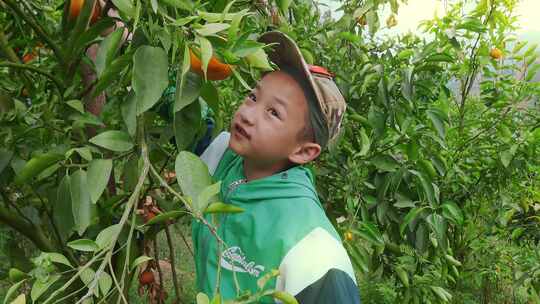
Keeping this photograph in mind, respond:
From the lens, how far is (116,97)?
4.42 ft

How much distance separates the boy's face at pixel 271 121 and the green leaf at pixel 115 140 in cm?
29

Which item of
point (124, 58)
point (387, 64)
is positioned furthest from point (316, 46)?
point (124, 58)

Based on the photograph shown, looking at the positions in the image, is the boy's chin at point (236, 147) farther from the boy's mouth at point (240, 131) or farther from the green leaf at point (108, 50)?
the green leaf at point (108, 50)

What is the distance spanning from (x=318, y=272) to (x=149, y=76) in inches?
16.5

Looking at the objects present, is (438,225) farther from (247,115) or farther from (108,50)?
(108,50)

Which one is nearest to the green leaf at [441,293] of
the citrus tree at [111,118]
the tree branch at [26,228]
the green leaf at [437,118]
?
the green leaf at [437,118]

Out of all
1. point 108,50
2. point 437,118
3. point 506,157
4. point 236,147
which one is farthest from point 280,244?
point 506,157

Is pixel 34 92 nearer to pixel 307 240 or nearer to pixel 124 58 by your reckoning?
pixel 124 58

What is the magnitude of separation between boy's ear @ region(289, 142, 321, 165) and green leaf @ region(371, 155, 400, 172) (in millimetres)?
443

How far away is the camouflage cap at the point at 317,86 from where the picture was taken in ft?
3.72

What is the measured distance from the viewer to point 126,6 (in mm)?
744

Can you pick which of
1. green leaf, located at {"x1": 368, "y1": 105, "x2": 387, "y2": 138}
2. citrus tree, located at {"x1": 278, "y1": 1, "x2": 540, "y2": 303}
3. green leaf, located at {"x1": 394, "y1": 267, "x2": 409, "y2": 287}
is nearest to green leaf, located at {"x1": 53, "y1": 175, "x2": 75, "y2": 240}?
citrus tree, located at {"x1": 278, "y1": 1, "x2": 540, "y2": 303}

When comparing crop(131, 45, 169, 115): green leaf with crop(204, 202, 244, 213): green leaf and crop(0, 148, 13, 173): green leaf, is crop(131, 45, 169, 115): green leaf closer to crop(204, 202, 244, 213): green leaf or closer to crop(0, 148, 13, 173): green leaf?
crop(204, 202, 244, 213): green leaf

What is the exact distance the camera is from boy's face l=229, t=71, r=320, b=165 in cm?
112
